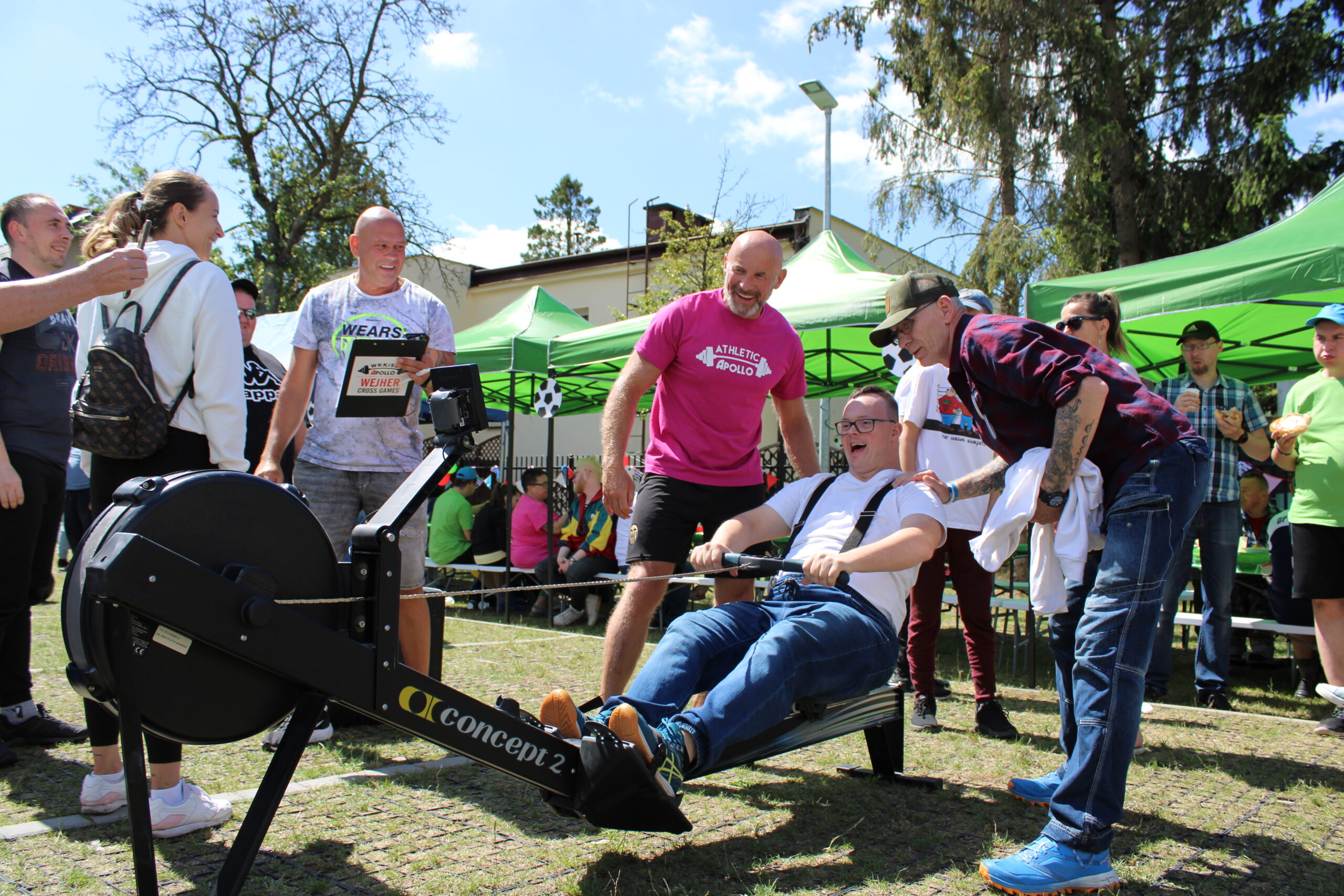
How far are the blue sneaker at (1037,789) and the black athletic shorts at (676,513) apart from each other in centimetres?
129

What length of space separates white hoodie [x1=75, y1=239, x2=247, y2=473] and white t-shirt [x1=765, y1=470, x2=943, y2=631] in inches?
75.8

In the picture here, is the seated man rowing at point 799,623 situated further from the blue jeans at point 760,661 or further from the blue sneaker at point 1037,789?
the blue sneaker at point 1037,789

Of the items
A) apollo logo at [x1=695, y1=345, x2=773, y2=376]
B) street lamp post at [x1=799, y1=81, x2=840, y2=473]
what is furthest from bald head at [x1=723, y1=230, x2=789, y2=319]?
street lamp post at [x1=799, y1=81, x2=840, y2=473]

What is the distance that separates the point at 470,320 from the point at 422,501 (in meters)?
31.1

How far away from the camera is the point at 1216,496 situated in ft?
17.1

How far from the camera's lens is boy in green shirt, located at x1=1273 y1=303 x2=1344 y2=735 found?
4.58m

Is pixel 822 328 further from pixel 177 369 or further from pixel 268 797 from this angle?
pixel 268 797

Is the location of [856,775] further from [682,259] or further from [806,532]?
[682,259]

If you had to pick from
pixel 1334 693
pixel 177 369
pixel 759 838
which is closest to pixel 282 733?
pixel 177 369

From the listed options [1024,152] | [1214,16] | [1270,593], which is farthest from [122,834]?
[1214,16]

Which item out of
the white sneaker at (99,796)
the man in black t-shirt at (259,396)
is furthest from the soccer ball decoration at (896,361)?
the white sneaker at (99,796)

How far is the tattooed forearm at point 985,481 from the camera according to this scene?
3.16 metres

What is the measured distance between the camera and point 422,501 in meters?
2.32

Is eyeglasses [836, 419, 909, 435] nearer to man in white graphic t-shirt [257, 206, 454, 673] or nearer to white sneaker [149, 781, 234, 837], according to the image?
man in white graphic t-shirt [257, 206, 454, 673]
